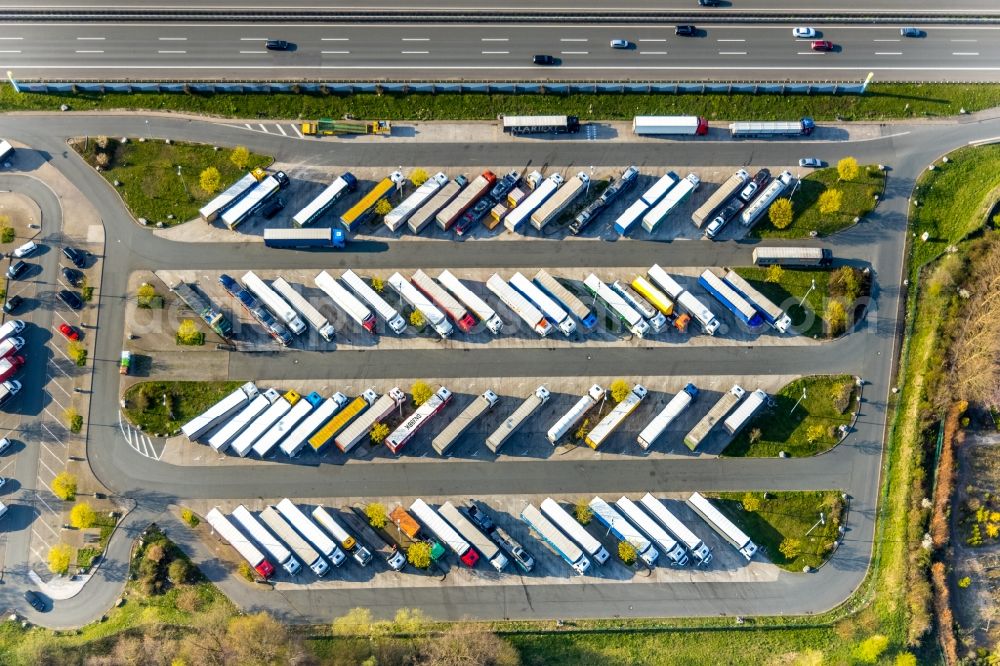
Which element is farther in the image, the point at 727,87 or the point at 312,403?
the point at 727,87

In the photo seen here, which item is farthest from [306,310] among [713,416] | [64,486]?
[713,416]

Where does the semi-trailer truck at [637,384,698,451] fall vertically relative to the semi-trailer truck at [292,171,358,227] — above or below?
below

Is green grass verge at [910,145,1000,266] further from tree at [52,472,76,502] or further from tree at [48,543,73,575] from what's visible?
tree at [48,543,73,575]

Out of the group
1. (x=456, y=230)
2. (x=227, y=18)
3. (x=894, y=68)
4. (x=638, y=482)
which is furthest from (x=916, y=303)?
(x=227, y=18)

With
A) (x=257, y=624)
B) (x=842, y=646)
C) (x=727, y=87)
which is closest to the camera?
(x=257, y=624)

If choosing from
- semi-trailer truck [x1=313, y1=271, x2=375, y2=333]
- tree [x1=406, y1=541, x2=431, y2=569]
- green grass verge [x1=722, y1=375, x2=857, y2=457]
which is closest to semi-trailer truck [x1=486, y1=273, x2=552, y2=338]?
semi-trailer truck [x1=313, y1=271, x2=375, y2=333]

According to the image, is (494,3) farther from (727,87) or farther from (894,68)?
(894,68)

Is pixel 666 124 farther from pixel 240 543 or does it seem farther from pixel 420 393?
pixel 240 543
